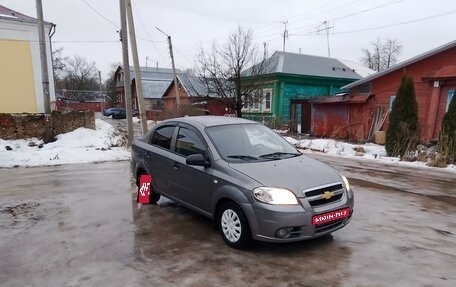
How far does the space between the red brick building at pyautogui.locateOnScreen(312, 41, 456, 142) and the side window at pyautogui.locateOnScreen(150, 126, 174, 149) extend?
11476mm

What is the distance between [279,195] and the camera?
4.21 m

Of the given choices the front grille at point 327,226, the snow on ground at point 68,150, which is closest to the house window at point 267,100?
the snow on ground at point 68,150

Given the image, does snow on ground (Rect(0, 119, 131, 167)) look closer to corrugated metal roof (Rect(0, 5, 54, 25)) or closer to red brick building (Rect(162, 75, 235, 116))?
corrugated metal roof (Rect(0, 5, 54, 25))

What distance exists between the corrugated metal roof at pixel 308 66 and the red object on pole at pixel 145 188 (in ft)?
66.5

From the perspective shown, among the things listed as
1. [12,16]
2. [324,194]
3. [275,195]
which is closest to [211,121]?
[275,195]

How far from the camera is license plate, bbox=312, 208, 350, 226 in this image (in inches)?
166

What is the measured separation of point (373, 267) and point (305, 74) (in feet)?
78.9

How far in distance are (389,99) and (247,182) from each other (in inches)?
657

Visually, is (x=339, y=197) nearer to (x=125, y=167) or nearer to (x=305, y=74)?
(x=125, y=167)

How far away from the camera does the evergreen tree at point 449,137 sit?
1167 centimetres

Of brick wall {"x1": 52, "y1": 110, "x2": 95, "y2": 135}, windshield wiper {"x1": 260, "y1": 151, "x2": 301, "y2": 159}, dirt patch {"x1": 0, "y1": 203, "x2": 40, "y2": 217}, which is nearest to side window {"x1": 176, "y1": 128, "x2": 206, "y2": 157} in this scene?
windshield wiper {"x1": 260, "y1": 151, "x2": 301, "y2": 159}

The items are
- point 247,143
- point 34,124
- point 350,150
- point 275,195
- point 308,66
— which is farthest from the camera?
point 308,66

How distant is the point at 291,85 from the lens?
1054 inches

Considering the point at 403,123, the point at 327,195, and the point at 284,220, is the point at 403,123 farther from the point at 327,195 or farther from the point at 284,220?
the point at 284,220
